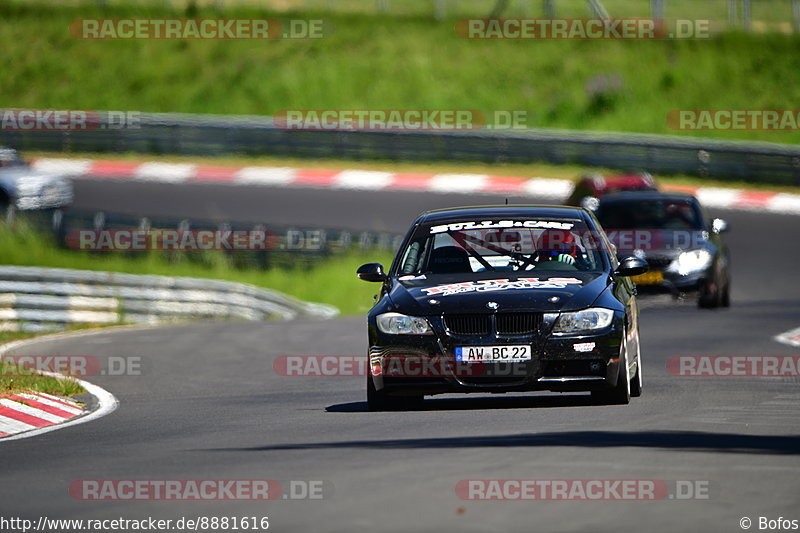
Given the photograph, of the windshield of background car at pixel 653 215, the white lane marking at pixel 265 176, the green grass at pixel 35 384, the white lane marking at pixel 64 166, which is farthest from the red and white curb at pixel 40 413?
the white lane marking at pixel 64 166

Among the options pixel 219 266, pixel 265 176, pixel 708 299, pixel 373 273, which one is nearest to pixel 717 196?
pixel 265 176

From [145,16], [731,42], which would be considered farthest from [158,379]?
[145,16]

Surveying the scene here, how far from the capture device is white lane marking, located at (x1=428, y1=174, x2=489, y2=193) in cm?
3244

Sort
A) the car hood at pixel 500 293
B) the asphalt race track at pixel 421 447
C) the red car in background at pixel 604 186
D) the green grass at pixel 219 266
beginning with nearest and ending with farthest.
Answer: the asphalt race track at pixel 421 447, the car hood at pixel 500 293, the red car in background at pixel 604 186, the green grass at pixel 219 266

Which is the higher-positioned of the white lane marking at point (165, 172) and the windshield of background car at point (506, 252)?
the white lane marking at point (165, 172)

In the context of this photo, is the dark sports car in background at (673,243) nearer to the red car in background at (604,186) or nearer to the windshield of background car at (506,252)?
the red car in background at (604,186)

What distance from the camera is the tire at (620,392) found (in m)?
10.1

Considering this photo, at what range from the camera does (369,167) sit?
3569 cm

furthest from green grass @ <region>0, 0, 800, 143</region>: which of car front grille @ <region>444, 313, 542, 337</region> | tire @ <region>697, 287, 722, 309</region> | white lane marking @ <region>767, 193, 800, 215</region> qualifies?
car front grille @ <region>444, 313, 542, 337</region>

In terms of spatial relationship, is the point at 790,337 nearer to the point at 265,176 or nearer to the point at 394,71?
the point at 265,176

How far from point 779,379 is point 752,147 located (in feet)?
66.8

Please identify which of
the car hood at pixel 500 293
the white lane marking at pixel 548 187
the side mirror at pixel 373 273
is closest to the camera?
the car hood at pixel 500 293

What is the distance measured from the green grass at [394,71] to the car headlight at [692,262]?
63.6 feet

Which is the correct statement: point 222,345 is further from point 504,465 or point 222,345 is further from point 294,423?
point 504,465
